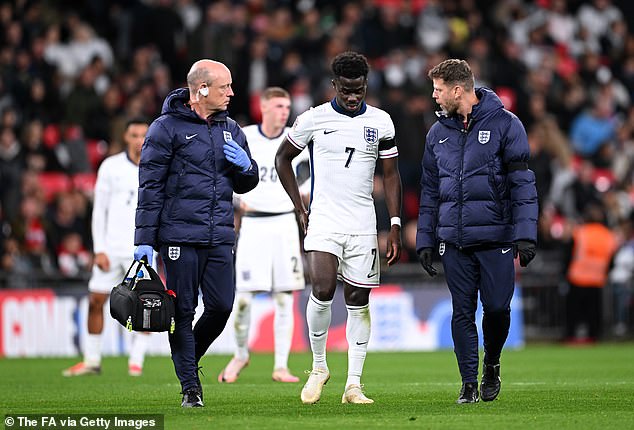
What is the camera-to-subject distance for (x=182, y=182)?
33.8 feet

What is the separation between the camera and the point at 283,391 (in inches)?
488

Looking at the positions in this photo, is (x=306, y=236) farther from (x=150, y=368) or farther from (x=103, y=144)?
(x=103, y=144)

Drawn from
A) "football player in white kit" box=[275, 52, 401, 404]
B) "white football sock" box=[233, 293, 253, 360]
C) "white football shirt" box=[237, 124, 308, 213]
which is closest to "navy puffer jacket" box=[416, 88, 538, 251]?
"football player in white kit" box=[275, 52, 401, 404]

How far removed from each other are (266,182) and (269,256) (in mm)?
800

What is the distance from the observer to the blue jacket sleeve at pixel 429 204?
10883mm

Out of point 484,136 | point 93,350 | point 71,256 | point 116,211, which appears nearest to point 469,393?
point 484,136

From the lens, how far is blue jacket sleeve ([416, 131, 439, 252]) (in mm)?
10883

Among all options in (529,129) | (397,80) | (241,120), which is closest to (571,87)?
(529,129)

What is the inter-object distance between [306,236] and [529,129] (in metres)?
16.6

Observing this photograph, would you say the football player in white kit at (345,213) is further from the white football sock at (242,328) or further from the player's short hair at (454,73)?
the white football sock at (242,328)

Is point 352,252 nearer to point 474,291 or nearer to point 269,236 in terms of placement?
point 474,291

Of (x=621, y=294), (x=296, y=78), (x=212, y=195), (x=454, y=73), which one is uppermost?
→ (x=296, y=78)

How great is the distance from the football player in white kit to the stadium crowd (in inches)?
348

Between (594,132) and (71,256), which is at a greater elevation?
(594,132)
